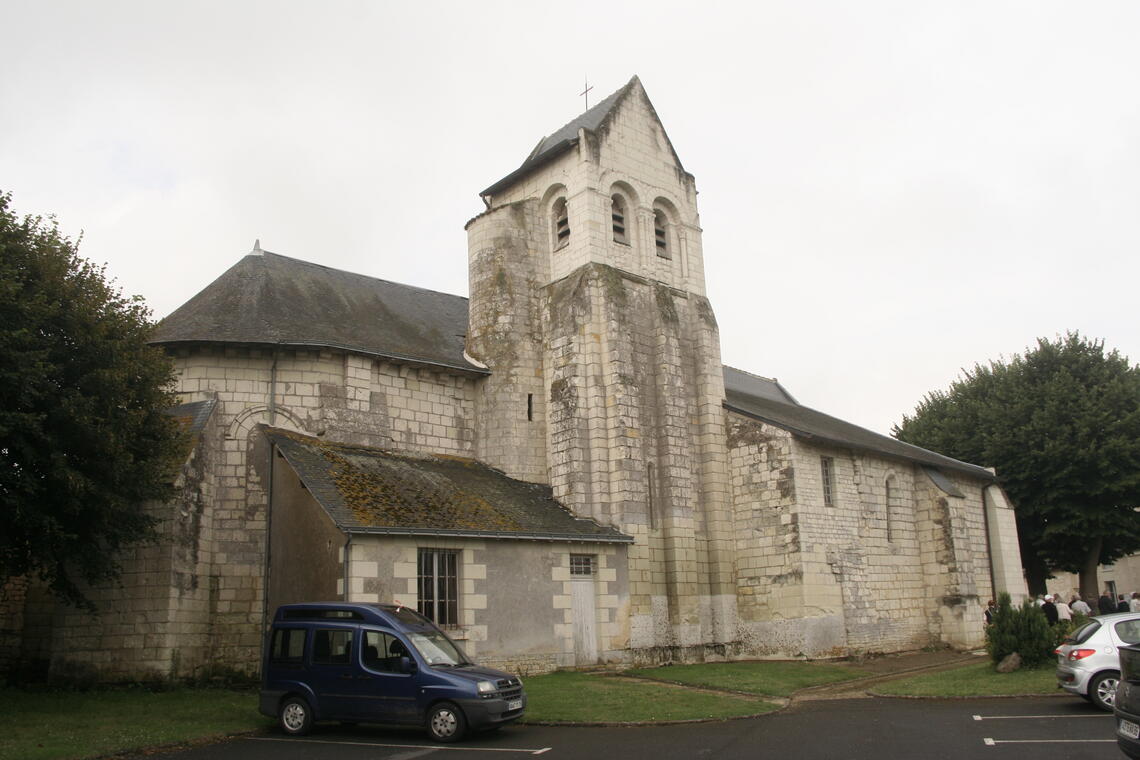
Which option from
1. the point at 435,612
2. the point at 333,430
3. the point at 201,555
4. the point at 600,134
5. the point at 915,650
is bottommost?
the point at 915,650

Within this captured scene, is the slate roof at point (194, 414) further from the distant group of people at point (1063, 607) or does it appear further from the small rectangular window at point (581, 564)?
the distant group of people at point (1063, 607)

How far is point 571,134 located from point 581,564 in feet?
41.9

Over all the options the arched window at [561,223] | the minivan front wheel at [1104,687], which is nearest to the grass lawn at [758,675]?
the minivan front wheel at [1104,687]

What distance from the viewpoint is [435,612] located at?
18.0 meters

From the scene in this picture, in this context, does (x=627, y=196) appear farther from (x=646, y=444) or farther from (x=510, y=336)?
(x=646, y=444)

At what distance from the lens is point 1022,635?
17031 millimetres

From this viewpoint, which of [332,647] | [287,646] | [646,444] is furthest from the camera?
[646,444]

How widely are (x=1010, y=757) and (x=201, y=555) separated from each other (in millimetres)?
15101

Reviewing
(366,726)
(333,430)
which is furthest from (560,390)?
(366,726)

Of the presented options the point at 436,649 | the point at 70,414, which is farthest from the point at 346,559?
the point at 70,414

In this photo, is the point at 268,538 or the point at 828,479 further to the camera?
the point at 828,479

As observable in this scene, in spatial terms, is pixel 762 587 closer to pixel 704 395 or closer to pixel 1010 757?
pixel 704 395

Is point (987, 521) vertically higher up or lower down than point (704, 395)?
lower down

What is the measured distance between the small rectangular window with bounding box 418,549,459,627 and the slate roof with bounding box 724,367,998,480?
31.3 ft
